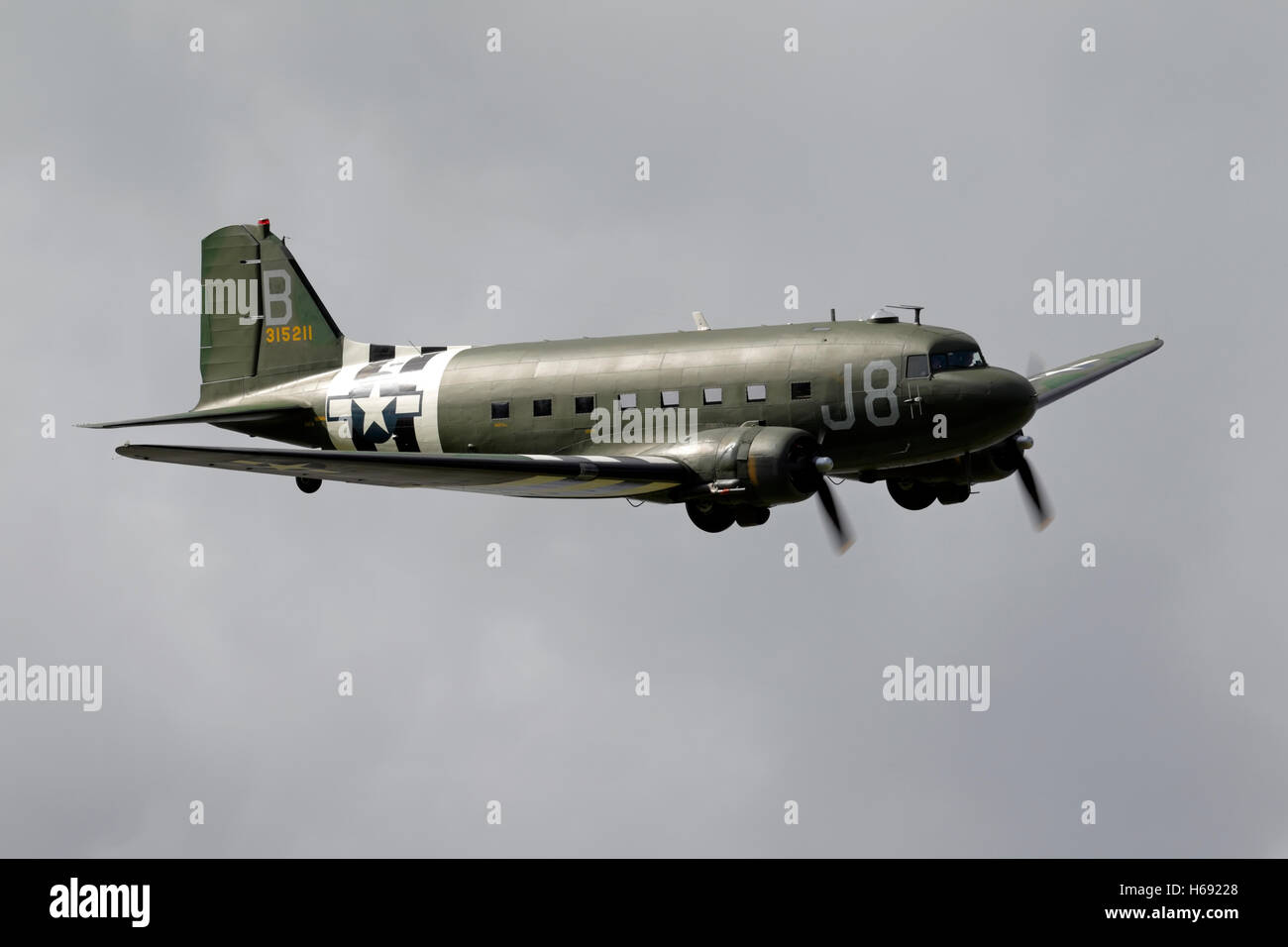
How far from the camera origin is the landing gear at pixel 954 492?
3447 centimetres

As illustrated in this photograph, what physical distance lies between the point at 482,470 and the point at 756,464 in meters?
4.44

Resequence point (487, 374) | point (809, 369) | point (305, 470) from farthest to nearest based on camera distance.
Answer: point (487, 374) → point (809, 369) → point (305, 470)

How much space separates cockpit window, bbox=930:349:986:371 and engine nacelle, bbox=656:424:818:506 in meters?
2.68

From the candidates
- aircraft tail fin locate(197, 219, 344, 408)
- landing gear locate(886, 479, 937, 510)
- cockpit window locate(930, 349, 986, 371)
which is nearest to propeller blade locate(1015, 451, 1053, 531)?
landing gear locate(886, 479, 937, 510)

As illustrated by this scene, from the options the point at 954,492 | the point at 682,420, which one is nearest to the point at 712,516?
the point at 682,420

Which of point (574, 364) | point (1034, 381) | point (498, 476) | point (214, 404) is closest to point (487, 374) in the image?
point (574, 364)

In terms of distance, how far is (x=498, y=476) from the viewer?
99.3 feet

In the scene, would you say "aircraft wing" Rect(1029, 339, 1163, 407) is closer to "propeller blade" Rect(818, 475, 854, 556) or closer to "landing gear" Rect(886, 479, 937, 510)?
"landing gear" Rect(886, 479, 937, 510)

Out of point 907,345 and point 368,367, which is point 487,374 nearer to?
point 368,367

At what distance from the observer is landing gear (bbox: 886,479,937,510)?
3472 centimetres

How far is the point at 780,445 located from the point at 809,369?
2.14 metres

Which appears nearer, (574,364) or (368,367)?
(574,364)

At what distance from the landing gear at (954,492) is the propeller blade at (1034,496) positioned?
56.8 inches

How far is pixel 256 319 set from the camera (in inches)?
1570
